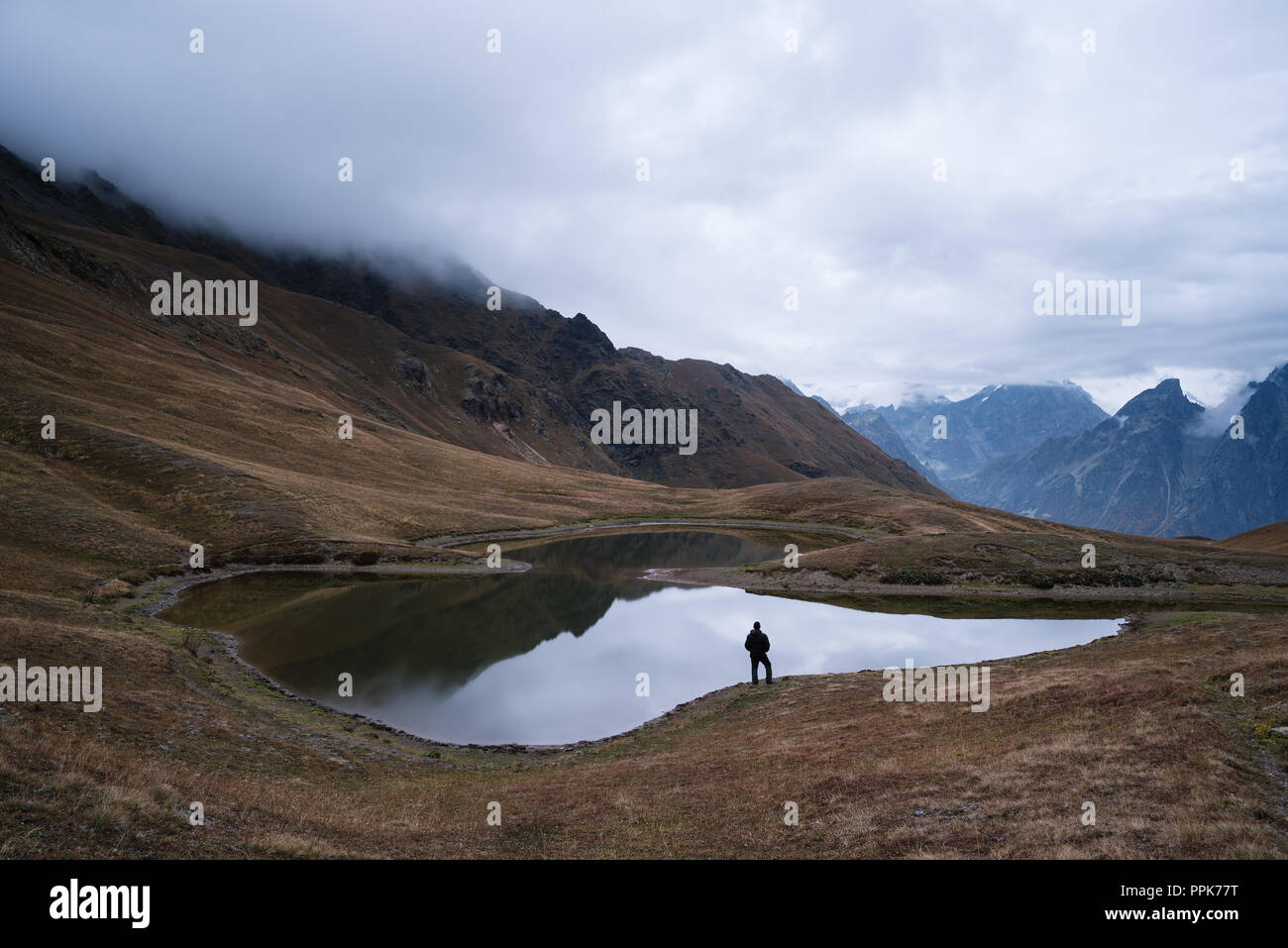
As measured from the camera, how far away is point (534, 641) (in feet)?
154

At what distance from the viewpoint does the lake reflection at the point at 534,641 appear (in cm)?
3341

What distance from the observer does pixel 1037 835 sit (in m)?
11.8

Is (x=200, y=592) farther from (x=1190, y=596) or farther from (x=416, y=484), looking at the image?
(x=1190, y=596)

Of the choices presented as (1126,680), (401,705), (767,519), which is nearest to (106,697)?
(401,705)

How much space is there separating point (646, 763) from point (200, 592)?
47.1m

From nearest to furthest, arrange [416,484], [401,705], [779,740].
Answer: [779,740]
[401,705]
[416,484]
